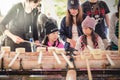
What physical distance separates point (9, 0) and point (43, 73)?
1.83 m

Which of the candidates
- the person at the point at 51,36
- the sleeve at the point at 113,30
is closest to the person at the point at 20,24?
the person at the point at 51,36

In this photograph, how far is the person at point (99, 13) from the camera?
20.8 ft

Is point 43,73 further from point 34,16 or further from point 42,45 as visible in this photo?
point 34,16

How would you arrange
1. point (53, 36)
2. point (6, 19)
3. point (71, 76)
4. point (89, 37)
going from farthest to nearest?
point (89, 37) < point (53, 36) < point (6, 19) < point (71, 76)

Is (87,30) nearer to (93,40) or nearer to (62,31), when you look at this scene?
(93,40)

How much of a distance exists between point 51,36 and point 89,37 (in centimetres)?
87

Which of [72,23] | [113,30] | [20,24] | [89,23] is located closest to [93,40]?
[89,23]

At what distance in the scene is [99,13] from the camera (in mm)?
6387

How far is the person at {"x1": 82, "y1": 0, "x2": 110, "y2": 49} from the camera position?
6.34 m

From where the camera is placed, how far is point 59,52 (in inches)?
227

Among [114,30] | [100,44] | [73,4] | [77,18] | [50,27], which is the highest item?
[73,4]

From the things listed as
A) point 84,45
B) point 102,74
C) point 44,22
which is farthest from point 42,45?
point 102,74

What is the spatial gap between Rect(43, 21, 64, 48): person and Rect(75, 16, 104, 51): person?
46 cm

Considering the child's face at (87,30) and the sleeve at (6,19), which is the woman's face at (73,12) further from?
the sleeve at (6,19)
